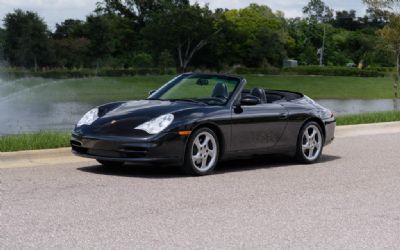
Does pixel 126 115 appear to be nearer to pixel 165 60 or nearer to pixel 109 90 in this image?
pixel 109 90

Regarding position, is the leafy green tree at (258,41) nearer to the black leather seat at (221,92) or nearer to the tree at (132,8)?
the tree at (132,8)

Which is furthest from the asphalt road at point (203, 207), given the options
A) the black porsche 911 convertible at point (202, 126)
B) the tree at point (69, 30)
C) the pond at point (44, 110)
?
the tree at point (69, 30)

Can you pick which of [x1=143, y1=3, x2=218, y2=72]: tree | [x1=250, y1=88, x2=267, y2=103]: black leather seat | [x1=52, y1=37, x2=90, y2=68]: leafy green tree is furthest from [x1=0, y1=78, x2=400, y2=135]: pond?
[x1=143, y1=3, x2=218, y2=72]: tree

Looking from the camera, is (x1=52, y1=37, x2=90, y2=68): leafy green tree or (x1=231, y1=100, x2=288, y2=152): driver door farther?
(x1=52, y1=37, x2=90, y2=68): leafy green tree

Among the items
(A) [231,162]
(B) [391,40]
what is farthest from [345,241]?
(B) [391,40]

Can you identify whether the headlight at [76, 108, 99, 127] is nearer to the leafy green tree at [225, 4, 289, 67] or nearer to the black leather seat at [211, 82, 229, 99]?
the black leather seat at [211, 82, 229, 99]

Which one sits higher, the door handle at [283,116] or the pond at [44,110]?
the door handle at [283,116]

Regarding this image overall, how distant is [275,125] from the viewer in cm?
1072

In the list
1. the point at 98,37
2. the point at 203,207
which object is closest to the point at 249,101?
the point at 203,207

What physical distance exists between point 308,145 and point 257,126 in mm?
1213

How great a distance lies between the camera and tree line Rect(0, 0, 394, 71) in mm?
61072

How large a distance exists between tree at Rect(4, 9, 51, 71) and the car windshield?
46475mm

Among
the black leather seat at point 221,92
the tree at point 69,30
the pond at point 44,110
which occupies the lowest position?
the pond at point 44,110

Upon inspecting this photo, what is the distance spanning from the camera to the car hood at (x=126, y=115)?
9391 millimetres
